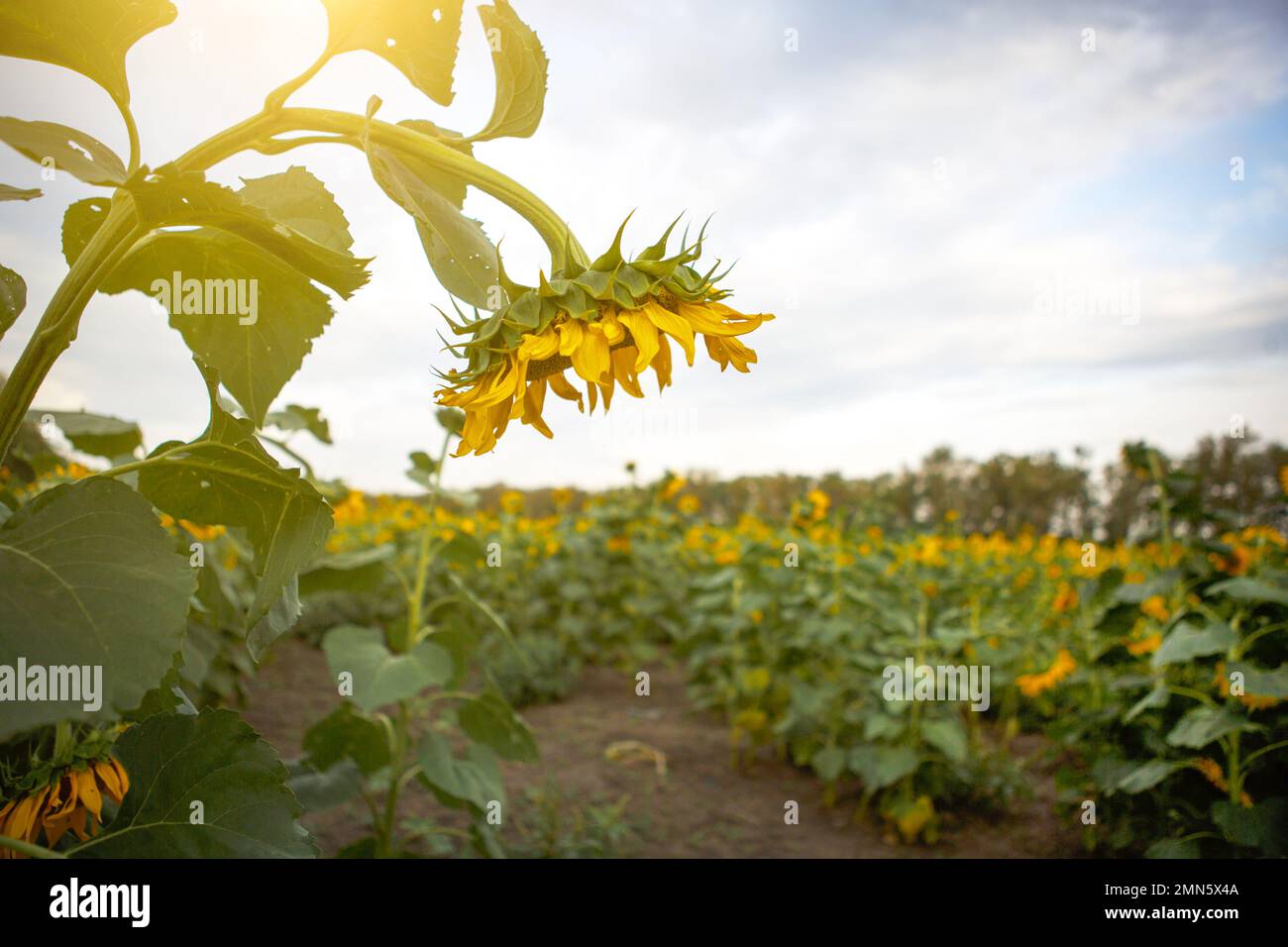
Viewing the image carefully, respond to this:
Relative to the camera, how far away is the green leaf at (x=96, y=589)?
525 millimetres

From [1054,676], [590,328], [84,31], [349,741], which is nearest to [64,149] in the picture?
[84,31]

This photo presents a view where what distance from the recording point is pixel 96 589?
1.86 ft

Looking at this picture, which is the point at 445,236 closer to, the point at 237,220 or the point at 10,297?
the point at 237,220

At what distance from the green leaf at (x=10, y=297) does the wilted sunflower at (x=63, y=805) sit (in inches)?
15.9

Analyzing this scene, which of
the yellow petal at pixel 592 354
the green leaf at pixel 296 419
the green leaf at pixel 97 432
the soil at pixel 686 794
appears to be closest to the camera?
the yellow petal at pixel 592 354

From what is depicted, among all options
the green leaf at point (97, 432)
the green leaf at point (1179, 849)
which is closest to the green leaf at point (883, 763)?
the green leaf at point (1179, 849)

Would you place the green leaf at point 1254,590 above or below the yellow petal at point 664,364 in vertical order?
below

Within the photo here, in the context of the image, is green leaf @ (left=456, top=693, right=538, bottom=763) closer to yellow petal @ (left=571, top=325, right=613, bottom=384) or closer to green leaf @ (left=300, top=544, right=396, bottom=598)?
green leaf @ (left=300, top=544, right=396, bottom=598)

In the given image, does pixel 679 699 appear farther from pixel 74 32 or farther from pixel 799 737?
pixel 74 32

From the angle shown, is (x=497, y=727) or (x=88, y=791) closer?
(x=88, y=791)

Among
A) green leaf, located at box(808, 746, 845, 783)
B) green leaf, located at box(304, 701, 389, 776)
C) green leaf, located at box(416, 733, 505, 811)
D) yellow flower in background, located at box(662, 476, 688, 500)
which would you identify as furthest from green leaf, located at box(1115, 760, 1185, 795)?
yellow flower in background, located at box(662, 476, 688, 500)

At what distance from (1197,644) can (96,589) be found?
280 cm

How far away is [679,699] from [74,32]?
577 centimetres

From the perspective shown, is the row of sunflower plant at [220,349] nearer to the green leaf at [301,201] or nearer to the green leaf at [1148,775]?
the green leaf at [301,201]
